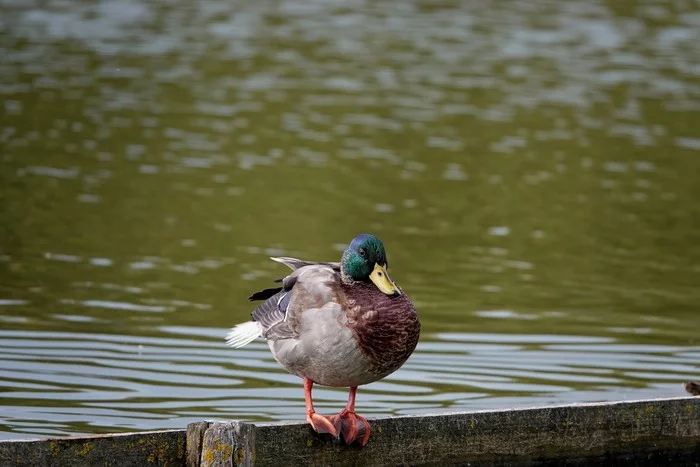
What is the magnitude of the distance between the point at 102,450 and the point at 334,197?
10.9 meters

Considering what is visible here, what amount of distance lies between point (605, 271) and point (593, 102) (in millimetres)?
9853

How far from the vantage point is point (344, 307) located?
700 cm

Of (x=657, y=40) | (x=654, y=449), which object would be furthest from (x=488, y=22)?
(x=654, y=449)

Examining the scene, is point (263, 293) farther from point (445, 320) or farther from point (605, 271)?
point (605, 271)

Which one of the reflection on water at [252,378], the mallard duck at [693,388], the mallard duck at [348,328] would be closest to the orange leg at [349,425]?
the mallard duck at [348,328]

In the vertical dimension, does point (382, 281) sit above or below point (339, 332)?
above

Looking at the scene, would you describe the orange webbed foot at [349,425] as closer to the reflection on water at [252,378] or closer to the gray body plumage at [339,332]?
the gray body plumage at [339,332]

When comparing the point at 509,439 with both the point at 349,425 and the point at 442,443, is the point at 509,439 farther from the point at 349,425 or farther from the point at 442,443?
the point at 349,425

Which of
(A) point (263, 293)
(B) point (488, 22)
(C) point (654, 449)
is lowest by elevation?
(B) point (488, 22)

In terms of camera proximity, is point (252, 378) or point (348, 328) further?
point (252, 378)

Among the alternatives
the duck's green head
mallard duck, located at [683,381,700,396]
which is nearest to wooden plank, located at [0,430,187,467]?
the duck's green head

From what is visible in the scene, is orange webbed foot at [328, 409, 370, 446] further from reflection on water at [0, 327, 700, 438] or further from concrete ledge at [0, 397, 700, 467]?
reflection on water at [0, 327, 700, 438]

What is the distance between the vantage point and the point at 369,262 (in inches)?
279

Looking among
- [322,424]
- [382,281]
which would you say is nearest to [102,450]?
[322,424]
